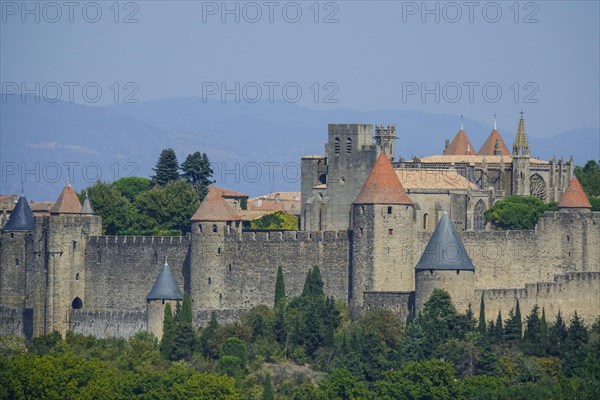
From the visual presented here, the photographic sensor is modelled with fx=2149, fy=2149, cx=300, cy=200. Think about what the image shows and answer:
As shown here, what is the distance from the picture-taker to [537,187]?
3381 inches

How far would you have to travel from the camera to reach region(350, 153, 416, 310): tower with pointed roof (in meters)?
71.4

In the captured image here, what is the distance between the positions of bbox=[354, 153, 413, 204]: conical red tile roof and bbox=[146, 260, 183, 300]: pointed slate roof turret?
274 inches

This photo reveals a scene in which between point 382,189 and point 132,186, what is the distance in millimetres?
29197

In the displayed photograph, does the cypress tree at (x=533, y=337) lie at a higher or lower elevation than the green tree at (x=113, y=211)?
lower

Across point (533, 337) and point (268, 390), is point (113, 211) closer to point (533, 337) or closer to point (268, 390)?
point (268, 390)

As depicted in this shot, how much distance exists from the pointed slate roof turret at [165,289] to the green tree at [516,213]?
40.4 ft

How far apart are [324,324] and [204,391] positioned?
633cm

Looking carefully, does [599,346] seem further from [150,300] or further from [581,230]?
[150,300]

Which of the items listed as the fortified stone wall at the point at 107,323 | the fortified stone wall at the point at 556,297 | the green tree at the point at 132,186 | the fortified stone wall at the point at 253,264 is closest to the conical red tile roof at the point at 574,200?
the fortified stone wall at the point at 556,297

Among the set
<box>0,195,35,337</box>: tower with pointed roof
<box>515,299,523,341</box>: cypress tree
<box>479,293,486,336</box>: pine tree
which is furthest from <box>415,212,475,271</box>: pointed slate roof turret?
<box>0,195,35,337</box>: tower with pointed roof

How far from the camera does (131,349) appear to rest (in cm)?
7000

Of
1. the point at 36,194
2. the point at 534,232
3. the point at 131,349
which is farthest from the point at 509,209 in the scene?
the point at 36,194

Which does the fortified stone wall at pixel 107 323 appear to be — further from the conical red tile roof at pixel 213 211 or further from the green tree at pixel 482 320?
the green tree at pixel 482 320

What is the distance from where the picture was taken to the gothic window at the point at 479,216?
3115 inches
